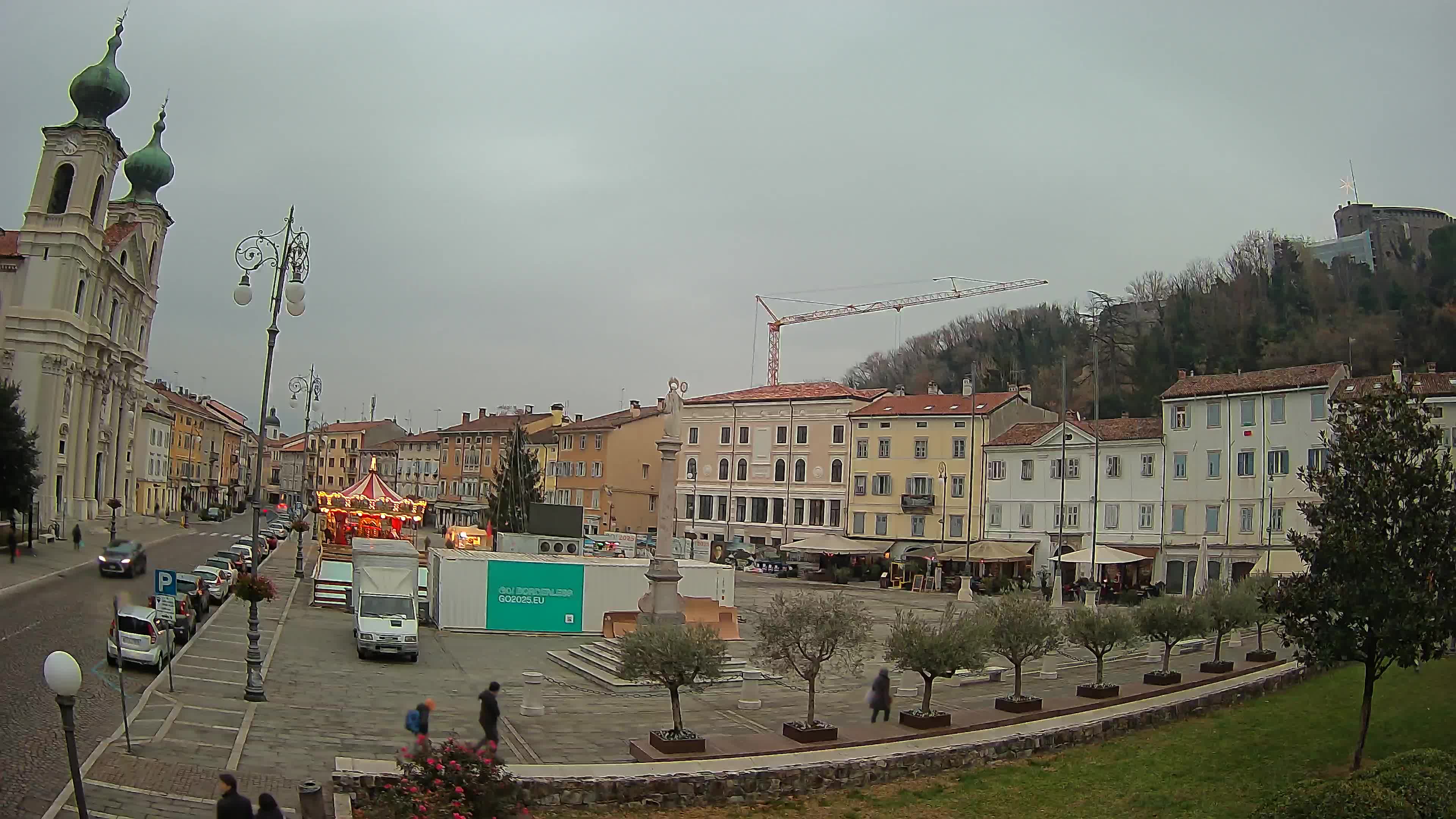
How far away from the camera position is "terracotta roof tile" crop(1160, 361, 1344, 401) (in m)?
49.1

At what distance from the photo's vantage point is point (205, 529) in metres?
75.2

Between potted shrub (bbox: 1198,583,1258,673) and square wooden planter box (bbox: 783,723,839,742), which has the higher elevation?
potted shrub (bbox: 1198,583,1258,673)

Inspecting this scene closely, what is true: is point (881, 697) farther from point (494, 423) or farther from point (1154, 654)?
point (494, 423)

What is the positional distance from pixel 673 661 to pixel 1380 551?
35.5ft

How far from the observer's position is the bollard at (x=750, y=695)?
22.3 m

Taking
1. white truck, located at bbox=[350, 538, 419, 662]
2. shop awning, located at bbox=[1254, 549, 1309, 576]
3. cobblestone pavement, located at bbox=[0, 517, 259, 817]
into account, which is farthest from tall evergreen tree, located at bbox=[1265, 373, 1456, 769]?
shop awning, located at bbox=[1254, 549, 1309, 576]

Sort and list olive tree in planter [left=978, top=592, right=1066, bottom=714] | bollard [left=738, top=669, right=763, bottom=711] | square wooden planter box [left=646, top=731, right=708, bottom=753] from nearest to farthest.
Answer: square wooden planter box [left=646, top=731, right=708, bottom=753] → olive tree in planter [left=978, top=592, right=1066, bottom=714] → bollard [left=738, top=669, right=763, bottom=711]

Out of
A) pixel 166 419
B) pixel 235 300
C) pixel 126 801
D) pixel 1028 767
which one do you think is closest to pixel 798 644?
pixel 1028 767

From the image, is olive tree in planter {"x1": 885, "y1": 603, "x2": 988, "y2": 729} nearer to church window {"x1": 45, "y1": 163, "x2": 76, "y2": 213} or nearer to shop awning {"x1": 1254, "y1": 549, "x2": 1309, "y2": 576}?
shop awning {"x1": 1254, "y1": 549, "x2": 1309, "y2": 576}

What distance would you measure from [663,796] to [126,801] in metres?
6.72

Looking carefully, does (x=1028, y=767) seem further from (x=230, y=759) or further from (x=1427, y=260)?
(x=1427, y=260)

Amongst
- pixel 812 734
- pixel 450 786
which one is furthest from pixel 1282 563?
pixel 450 786

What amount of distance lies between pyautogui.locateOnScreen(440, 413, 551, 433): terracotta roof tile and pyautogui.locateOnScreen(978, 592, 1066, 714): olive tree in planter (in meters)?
77.5

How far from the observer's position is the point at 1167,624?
24188mm
